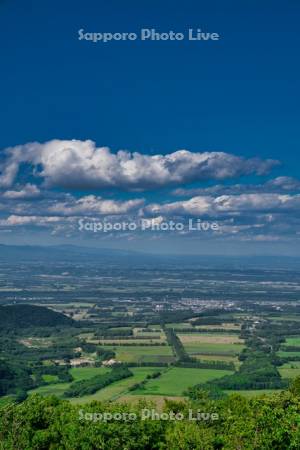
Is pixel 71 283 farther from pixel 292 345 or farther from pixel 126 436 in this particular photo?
pixel 126 436

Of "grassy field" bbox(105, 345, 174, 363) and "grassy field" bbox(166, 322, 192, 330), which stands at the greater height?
"grassy field" bbox(166, 322, 192, 330)

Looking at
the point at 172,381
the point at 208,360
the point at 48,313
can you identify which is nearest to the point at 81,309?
the point at 48,313

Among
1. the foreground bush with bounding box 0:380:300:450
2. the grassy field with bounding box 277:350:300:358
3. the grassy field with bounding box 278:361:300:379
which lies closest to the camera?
the foreground bush with bounding box 0:380:300:450

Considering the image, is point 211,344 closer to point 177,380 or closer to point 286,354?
point 286,354

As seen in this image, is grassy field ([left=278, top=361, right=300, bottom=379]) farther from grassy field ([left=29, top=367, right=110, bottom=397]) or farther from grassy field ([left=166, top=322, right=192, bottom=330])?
grassy field ([left=166, top=322, right=192, bottom=330])

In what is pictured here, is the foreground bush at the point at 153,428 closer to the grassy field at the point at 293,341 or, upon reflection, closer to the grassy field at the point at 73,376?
the grassy field at the point at 73,376

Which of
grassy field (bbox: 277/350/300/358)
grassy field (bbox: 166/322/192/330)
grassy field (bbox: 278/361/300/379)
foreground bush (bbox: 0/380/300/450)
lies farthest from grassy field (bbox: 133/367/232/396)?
grassy field (bbox: 166/322/192/330)

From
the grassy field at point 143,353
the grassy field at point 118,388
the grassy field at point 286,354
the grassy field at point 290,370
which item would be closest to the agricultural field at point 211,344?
the grassy field at point 143,353
